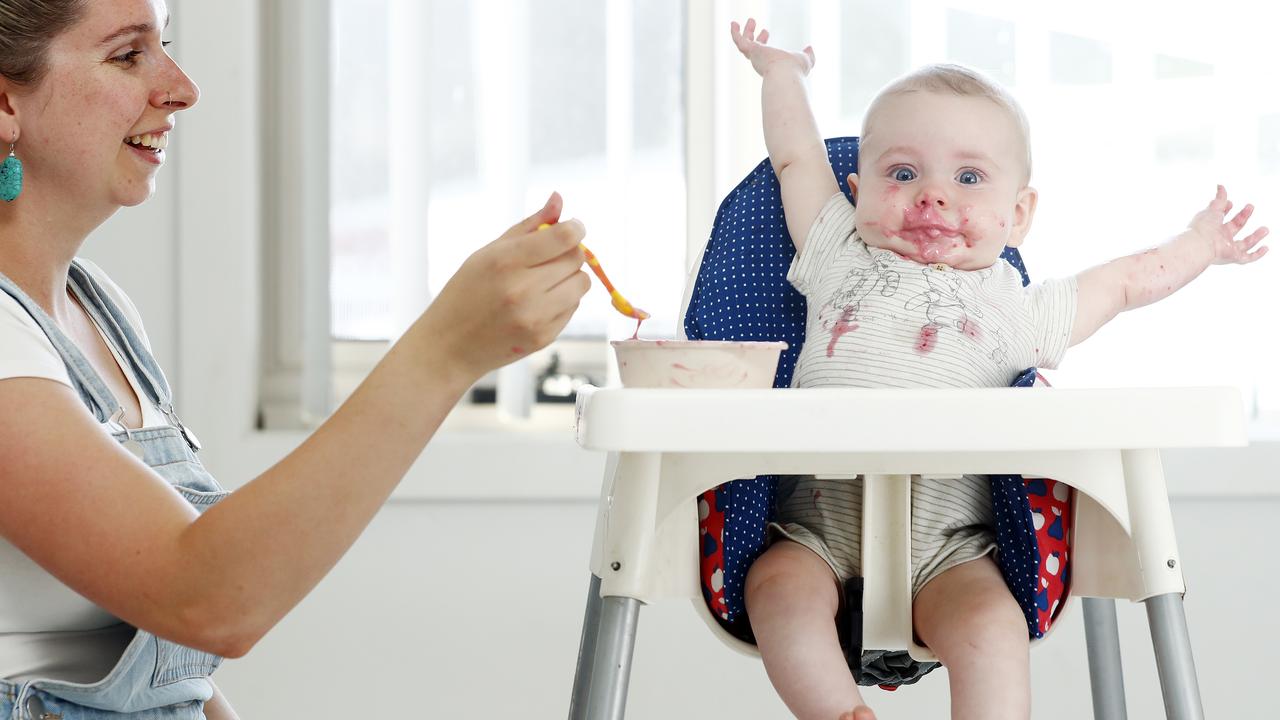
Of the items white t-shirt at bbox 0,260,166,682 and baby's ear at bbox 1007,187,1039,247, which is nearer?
white t-shirt at bbox 0,260,166,682

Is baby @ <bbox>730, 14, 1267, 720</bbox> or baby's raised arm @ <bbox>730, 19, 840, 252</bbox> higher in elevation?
baby's raised arm @ <bbox>730, 19, 840, 252</bbox>

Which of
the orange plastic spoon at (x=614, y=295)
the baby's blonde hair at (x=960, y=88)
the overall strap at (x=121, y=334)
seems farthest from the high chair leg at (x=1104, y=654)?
the overall strap at (x=121, y=334)

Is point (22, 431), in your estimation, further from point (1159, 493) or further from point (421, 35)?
point (421, 35)

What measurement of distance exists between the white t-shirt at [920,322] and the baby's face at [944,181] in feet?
0.08

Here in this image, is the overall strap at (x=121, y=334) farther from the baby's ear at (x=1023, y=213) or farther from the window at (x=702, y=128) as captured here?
the window at (x=702, y=128)

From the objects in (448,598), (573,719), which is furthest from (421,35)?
(573,719)

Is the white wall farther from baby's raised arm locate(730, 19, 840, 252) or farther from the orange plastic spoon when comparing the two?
the orange plastic spoon

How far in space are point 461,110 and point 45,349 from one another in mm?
1273

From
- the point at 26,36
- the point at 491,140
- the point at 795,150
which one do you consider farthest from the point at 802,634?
the point at 491,140

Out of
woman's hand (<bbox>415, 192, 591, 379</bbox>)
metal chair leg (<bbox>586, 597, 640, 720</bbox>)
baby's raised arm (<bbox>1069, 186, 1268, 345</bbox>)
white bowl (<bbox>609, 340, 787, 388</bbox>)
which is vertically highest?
baby's raised arm (<bbox>1069, 186, 1268, 345</bbox>)

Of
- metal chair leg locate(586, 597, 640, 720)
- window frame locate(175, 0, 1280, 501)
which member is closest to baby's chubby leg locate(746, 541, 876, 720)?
metal chair leg locate(586, 597, 640, 720)

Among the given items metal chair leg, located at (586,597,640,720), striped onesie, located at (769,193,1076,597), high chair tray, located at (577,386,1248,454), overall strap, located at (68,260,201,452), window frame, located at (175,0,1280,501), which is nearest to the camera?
high chair tray, located at (577,386,1248,454)

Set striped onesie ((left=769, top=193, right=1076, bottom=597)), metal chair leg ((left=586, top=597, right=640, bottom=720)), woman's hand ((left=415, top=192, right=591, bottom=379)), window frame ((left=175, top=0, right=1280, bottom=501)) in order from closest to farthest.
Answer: woman's hand ((left=415, top=192, right=591, bottom=379)), metal chair leg ((left=586, top=597, right=640, bottom=720)), striped onesie ((left=769, top=193, right=1076, bottom=597)), window frame ((left=175, top=0, right=1280, bottom=501))

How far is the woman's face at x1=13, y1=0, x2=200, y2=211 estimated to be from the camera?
0.88 m
